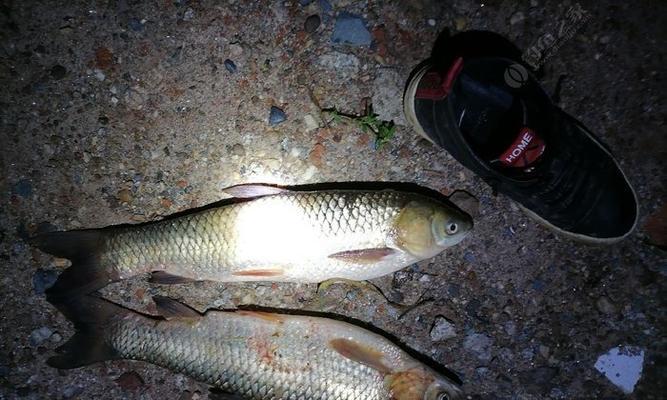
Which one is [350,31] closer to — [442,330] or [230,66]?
[230,66]

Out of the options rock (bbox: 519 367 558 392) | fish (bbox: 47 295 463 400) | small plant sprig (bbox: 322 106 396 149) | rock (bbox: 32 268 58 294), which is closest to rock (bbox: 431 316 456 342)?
fish (bbox: 47 295 463 400)

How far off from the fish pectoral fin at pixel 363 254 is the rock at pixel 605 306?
6.20 feet

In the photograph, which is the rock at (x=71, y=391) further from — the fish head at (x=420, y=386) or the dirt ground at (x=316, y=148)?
the fish head at (x=420, y=386)

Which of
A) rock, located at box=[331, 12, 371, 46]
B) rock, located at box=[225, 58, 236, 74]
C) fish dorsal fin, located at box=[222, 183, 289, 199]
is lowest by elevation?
fish dorsal fin, located at box=[222, 183, 289, 199]

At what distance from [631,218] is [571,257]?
20.9 inches

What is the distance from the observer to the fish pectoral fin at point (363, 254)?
120 inches

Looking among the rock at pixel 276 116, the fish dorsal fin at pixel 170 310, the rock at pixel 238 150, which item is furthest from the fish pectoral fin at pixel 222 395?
the rock at pixel 276 116

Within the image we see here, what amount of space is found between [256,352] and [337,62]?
2.36m

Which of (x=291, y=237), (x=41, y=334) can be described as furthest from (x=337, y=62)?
(x=41, y=334)

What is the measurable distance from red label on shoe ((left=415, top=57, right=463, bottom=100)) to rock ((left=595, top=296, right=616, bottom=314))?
2.25 meters

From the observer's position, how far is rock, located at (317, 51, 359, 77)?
3.45 metres

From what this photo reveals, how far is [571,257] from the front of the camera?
11.6 feet

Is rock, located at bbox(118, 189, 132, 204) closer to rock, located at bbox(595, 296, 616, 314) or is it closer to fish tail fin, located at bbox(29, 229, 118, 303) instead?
fish tail fin, located at bbox(29, 229, 118, 303)

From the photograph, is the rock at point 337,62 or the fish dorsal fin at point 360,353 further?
the rock at point 337,62
